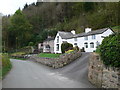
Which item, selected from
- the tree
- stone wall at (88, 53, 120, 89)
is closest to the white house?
stone wall at (88, 53, 120, 89)

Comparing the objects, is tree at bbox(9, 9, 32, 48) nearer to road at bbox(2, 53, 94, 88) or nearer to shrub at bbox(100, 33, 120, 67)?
road at bbox(2, 53, 94, 88)

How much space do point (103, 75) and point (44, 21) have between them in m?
52.4

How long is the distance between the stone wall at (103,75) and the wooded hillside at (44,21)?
105 ft

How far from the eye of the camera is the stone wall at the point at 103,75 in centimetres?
608

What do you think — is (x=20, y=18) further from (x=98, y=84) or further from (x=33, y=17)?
(x=98, y=84)

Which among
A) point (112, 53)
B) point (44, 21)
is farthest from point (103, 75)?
point (44, 21)

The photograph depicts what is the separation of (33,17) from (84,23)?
25549 mm

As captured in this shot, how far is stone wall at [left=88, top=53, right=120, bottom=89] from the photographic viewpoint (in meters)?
6.08

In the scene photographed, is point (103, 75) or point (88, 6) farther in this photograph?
point (88, 6)

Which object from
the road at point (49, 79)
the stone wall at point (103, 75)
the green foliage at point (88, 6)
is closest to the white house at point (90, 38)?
the green foliage at point (88, 6)

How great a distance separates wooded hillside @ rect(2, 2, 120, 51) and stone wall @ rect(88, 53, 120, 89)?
32011 mm

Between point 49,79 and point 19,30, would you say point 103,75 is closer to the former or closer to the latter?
point 49,79

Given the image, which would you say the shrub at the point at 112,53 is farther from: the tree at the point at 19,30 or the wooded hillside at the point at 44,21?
the tree at the point at 19,30

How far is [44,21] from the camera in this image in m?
57.2
